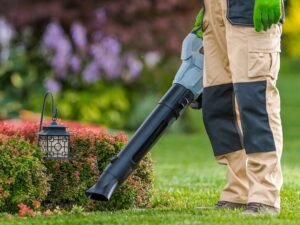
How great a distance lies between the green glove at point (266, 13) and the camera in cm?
527

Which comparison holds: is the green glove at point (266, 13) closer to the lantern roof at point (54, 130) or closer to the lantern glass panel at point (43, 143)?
the lantern roof at point (54, 130)

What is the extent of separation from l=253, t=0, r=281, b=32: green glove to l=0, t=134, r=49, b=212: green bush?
61.2 inches

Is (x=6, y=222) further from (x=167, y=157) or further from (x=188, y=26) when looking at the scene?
(x=188, y=26)

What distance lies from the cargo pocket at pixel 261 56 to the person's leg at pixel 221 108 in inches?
13.3

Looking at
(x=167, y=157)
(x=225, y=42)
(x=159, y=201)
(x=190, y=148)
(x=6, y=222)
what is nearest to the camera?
(x=6, y=222)

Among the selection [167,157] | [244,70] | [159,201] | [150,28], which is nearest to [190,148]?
[167,157]

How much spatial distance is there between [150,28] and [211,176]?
29.5 ft

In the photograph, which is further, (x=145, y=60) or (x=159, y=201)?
(x=145, y=60)

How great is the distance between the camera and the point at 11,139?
19.0 feet

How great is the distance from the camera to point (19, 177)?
5.60 meters

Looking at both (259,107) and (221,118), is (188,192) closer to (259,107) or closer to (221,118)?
(221,118)

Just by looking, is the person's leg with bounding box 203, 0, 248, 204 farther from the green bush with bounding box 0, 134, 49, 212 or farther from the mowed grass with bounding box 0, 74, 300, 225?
the green bush with bounding box 0, 134, 49, 212

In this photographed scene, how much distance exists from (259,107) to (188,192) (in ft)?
6.94

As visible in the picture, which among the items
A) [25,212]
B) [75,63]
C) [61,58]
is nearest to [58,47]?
[61,58]
